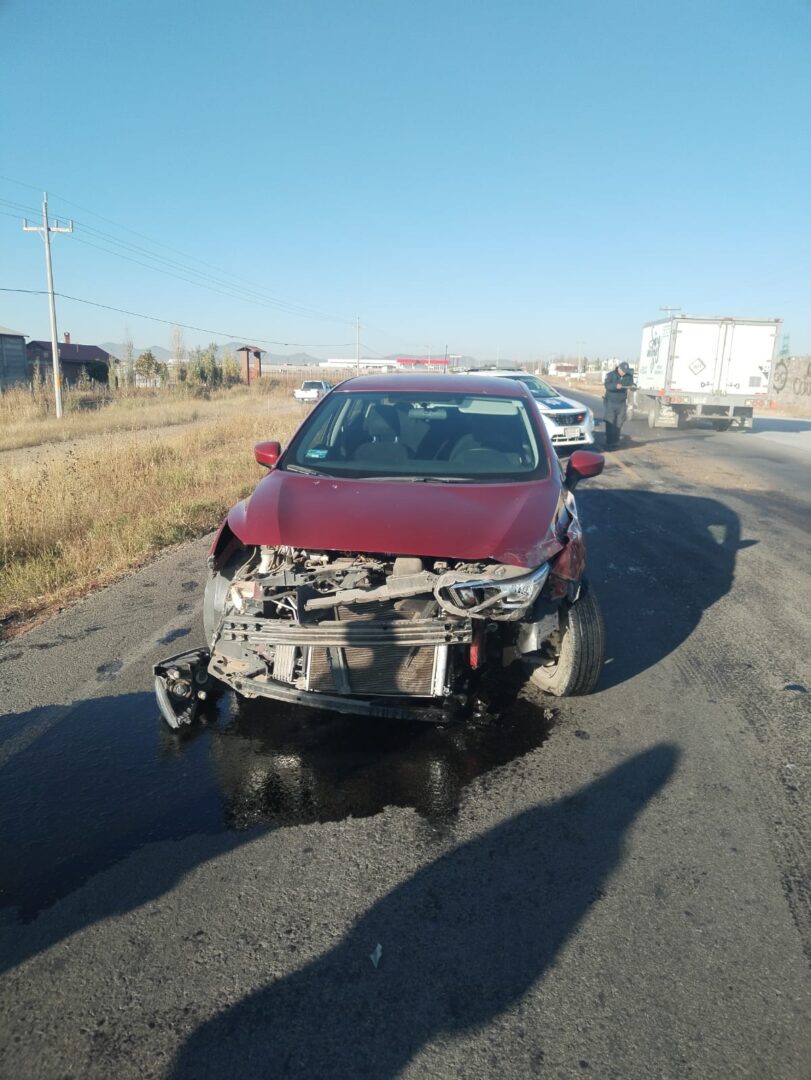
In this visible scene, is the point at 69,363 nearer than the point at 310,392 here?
No

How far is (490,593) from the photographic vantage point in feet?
10.8

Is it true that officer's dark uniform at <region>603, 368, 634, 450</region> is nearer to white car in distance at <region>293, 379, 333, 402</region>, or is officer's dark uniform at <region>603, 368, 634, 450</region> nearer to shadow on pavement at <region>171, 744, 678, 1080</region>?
shadow on pavement at <region>171, 744, 678, 1080</region>

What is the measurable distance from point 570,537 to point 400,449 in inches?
56.6

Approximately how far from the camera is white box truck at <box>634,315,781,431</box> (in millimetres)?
20438

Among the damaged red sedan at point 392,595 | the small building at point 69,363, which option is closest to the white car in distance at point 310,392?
the small building at point 69,363

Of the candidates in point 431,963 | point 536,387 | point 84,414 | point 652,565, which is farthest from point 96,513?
point 84,414

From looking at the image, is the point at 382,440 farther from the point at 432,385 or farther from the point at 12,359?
the point at 12,359

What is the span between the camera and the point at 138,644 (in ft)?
16.1

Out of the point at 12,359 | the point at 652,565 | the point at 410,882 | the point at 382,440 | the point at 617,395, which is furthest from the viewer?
the point at 12,359

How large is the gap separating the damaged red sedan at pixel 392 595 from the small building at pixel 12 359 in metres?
40.7

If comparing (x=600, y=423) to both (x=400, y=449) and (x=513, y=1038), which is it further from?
(x=513, y=1038)

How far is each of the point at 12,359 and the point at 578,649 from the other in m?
44.8

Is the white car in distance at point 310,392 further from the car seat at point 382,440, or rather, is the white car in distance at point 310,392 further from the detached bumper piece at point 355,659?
the detached bumper piece at point 355,659

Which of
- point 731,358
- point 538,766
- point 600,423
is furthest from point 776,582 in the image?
point 600,423
